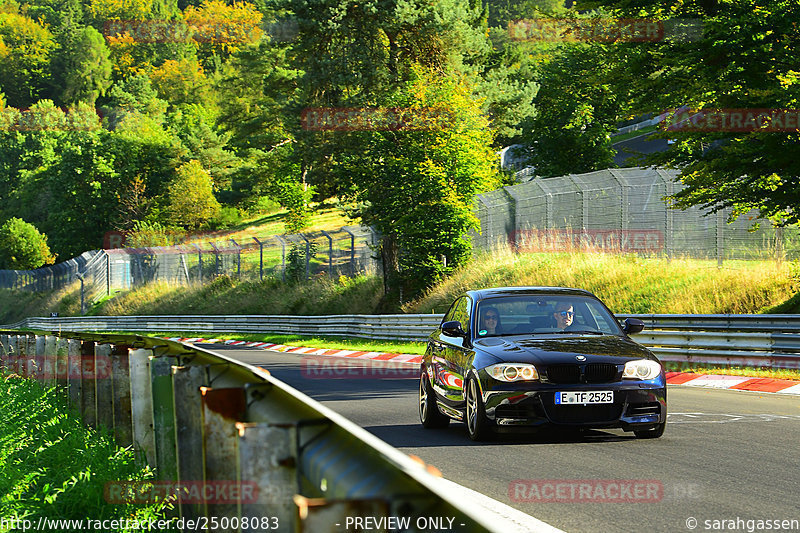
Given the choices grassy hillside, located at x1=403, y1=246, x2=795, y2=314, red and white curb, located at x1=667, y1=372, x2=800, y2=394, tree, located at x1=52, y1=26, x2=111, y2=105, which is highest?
tree, located at x1=52, y1=26, x2=111, y2=105

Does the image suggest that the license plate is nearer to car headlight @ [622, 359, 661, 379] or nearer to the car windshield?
car headlight @ [622, 359, 661, 379]

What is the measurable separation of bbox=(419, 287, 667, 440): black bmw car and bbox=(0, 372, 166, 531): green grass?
143 inches

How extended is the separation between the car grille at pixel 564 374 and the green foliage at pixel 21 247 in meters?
95.4

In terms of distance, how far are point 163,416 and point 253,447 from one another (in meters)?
2.53

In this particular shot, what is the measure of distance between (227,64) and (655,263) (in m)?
145

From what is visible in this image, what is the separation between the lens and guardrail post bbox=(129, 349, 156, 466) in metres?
6.00

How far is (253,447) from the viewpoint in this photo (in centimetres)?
300

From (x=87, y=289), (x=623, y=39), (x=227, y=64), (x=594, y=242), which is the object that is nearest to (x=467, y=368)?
(x=623, y=39)

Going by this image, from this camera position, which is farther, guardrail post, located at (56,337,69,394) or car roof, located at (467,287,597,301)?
car roof, located at (467,287,597,301)

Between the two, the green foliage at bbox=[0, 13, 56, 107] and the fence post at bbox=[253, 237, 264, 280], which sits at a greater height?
the green foliage at bbox=[0, 13, 56, 107]

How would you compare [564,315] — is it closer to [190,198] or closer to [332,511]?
[332,511]

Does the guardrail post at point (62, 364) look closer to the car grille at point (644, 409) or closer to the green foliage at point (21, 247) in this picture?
the car grille at point (644, 409)

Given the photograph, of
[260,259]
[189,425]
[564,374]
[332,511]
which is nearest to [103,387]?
[189,425]

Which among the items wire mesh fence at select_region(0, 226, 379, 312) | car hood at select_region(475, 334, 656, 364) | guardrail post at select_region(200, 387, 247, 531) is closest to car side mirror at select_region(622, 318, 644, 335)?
car hood at select_region(475, 334, 656, 364)
